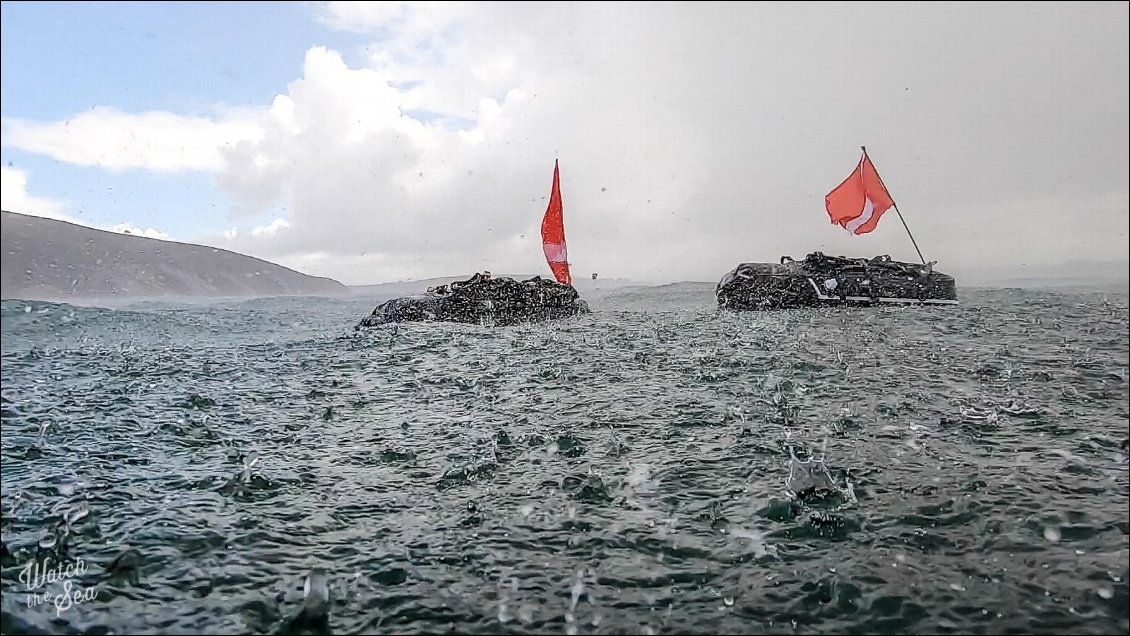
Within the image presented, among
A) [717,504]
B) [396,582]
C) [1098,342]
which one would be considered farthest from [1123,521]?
[1098,342]

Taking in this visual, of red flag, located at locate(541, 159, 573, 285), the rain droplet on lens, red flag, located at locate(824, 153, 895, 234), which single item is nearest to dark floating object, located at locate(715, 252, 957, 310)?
red flag, located at locate(824, 153, 895, 234)

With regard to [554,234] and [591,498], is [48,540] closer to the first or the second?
[591,498]

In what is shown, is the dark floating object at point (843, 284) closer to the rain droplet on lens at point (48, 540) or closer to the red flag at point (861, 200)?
the red flag at point (861, 200)

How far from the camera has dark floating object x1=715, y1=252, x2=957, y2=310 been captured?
26297 millimetres

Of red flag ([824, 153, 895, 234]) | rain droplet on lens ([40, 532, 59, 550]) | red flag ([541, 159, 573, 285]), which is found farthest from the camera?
red flag ([541, 159, 573, 285])

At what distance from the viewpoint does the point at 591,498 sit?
6570 mm

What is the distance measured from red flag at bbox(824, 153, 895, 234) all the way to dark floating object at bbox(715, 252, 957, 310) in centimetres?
197

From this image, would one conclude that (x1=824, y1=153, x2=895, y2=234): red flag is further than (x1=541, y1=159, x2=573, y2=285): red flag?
No

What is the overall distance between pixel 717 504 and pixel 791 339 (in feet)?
40.9

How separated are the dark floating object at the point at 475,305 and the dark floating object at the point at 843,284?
32.2 feet

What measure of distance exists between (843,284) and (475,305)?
15.8m

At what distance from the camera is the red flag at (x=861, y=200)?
25406 mm

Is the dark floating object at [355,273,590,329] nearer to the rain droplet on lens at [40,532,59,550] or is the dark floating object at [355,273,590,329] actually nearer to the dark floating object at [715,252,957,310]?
the dark floating object at [715,252,957,310]

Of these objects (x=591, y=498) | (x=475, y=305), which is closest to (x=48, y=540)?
(x=591, y=498)
